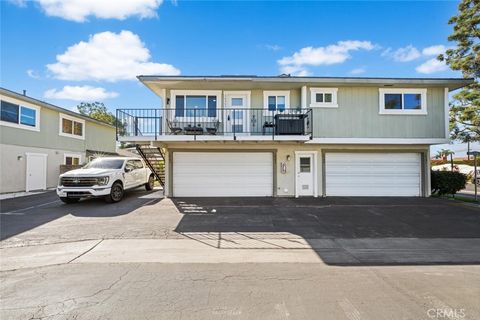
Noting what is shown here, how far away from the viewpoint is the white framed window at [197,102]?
11.8 m

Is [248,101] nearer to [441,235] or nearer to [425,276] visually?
[441,235]

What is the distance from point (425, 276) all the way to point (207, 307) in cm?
345

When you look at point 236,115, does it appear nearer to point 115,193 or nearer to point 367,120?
point 367,120

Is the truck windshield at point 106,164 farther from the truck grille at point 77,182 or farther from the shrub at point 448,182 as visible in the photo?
the shrub at point 448,182

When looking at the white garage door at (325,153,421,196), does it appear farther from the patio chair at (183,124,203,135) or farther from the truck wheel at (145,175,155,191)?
the truck wheel at (145,175,155,191)

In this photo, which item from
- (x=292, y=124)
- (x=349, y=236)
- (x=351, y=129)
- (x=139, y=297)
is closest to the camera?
(x=139, y=297)

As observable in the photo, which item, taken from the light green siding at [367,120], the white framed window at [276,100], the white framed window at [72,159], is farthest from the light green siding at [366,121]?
the white framed window at [72,159]

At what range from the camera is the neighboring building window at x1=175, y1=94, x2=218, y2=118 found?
1176 centimetres

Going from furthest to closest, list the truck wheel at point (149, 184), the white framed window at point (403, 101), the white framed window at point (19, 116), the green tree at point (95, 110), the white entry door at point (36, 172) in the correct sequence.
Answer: the green tree at point (95, 110)
the truck wheel at point (149, 184)
the white entry door at point (36, 172)
the white framed window at point (19, 116)
the white framed window at point (403, 101)

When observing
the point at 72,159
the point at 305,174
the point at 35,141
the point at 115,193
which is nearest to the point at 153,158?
the point at 115,193

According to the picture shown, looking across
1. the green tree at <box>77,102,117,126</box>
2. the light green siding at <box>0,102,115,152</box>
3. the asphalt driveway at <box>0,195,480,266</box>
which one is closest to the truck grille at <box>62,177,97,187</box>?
the asphalt driveway at <box>0,195,480,266</box>

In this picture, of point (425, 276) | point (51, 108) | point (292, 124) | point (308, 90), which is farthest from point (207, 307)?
point (51, 108)

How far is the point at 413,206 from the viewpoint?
9.81m

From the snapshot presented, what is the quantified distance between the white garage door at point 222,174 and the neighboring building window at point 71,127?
1042cm
